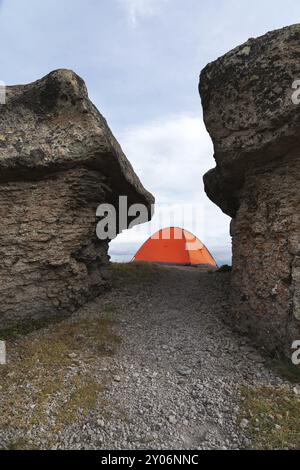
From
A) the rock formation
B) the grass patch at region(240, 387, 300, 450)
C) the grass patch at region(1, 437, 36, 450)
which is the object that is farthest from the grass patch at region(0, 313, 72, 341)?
the grass patch at region(240, 387, 300, 450)

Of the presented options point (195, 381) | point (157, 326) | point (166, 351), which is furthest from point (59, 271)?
point (195, 381)

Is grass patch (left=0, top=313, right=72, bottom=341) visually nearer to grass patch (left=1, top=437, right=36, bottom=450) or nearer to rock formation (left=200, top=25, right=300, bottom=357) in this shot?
grass patch (left=1, top=437, right=36, bottom=450)

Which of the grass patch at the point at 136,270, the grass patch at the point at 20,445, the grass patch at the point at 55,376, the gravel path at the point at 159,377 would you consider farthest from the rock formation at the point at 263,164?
the grass patch at the point at 20,445

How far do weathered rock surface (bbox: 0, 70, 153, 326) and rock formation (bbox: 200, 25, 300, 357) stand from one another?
4.10m

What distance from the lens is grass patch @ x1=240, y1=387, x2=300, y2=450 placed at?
20.3 ft

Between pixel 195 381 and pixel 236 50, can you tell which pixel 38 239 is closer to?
pixel 195 381

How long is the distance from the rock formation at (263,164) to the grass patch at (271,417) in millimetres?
1762

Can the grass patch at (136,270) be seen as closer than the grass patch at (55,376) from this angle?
No

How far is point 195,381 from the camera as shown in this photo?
812 centimetres

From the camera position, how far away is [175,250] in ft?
79.8

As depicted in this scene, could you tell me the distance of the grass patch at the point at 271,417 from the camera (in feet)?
20.3

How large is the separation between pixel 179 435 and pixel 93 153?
848cm

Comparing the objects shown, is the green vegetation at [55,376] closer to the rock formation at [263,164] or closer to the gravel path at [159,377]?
the gravel path at [159,377]

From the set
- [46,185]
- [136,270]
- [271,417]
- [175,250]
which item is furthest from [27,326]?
[175,250]
